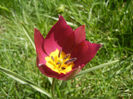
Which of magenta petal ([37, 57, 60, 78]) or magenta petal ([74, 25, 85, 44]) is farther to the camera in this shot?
magenta petal ([74, 25, 85, 44])

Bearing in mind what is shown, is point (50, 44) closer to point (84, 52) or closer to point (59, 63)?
point (59, 63)

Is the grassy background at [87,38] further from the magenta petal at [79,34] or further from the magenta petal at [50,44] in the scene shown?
the magenta petal at [79,34]

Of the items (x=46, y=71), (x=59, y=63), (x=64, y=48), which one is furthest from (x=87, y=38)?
(x=46, y=71)

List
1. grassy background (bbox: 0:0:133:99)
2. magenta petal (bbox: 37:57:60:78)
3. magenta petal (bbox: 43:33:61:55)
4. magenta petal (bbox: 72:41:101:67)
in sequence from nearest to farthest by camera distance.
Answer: magenta petal (bbox: 37:57:60:78), magenta petal (bbox: 72:41:101:67), magenta petal (bbox: 43:33:61:55), grassy background (bbox: 0:0:133:99)

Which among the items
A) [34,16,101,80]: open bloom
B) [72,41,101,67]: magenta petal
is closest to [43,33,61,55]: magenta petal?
[34,16,101,80]: open bloom

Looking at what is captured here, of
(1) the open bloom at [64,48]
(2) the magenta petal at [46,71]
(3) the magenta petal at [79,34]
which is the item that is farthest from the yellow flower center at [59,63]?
(2) the magenta petal at [46,71]

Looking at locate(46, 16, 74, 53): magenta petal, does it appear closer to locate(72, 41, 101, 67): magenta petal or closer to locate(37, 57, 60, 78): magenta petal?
locate(72, 41, 101, 67): magenta petal

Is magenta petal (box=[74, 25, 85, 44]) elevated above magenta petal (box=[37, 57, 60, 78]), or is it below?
above
